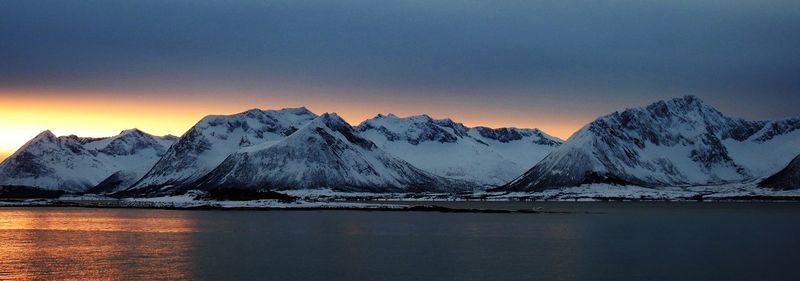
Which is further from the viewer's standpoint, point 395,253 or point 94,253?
point 395,253

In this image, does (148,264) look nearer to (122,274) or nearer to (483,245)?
(122,274)

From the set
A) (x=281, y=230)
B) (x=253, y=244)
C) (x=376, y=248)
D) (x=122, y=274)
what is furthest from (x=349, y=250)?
(x=281, y=230)

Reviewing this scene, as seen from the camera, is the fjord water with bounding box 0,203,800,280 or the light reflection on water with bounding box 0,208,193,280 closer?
the light reflection on water with bounding box 0,208,193,280

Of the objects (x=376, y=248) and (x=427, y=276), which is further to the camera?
(x=376, y=248)

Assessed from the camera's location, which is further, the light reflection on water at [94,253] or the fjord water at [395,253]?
the fjord water at [395,253]
